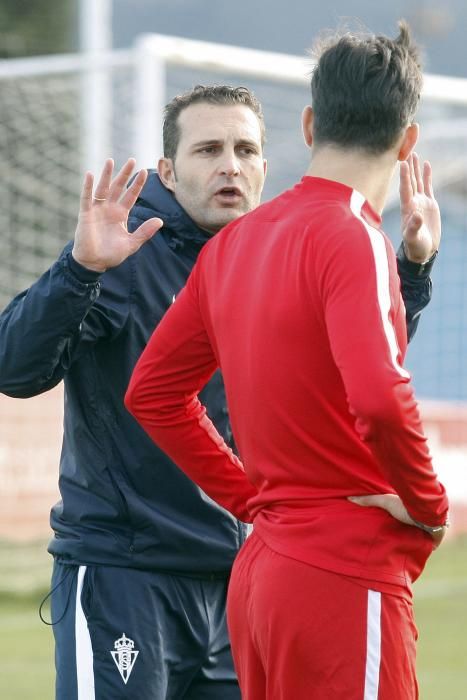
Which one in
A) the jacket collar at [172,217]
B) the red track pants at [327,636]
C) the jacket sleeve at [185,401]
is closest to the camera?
the red track pants at [327,636]

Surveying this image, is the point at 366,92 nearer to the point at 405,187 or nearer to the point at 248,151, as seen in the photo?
the point at 405,187

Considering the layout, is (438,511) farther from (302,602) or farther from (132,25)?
(132,25)

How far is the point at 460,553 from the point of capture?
11.2 m

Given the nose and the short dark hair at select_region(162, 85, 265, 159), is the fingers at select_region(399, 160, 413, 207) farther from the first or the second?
the short dark hair at select_region(162, 85, 265, 159)

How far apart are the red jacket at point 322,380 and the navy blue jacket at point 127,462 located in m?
0.63

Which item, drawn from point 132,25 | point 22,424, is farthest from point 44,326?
point 132,25

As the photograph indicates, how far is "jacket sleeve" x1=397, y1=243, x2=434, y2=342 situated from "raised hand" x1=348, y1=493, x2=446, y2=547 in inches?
37.4

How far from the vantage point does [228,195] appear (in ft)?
11.7

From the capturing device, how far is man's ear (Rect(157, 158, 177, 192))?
3639mm

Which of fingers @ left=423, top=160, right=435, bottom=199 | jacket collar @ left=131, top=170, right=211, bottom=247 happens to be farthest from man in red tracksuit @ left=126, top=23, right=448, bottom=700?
jacket collar @ left=131, top=170, right=211, bottom=247

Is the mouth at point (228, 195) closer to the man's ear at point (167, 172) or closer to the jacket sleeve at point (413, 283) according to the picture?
the man's ear at point (167, 172)

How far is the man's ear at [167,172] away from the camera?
3639mm

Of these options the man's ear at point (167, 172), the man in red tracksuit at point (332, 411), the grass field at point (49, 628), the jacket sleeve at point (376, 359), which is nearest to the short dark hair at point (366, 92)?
the man in red tracksuit at point (332, 411)

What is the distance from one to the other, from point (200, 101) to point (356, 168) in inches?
47.5
